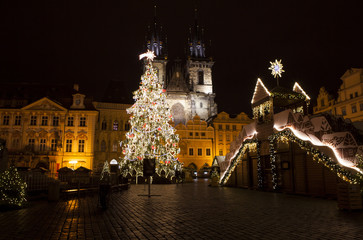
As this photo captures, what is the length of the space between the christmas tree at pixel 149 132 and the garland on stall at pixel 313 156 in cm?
991

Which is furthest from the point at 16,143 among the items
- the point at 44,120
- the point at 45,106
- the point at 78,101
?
the point at 78,101

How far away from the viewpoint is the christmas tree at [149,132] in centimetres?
2412

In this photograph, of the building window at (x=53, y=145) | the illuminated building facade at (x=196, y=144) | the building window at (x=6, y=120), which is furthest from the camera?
the illuminated building facade at (x=196, y=144)

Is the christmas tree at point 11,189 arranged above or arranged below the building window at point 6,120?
below

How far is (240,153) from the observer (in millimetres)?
20938

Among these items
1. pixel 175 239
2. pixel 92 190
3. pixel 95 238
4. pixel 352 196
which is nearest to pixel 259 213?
pixel 352 196

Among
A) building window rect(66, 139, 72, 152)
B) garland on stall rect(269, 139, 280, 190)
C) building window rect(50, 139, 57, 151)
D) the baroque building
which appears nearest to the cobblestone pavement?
garland on stall rect(269, 139, 280, 190)

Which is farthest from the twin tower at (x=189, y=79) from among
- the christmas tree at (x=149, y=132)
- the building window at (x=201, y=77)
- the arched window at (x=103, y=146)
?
the christmas tree at (x=149, y=132)

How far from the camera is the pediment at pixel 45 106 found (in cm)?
4094

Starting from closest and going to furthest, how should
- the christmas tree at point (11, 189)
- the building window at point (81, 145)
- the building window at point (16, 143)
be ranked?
the christmas tree at point (11, 189) < the building window at point (16, 143) < the building window at point (81, 145)

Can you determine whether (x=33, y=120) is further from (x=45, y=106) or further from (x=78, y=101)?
(x=78, y=101)

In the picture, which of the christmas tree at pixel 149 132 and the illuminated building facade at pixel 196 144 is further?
the illuminated building facade at pixel 196 144

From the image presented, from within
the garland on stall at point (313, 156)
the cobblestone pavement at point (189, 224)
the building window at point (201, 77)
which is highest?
the building window at point (201, 77)

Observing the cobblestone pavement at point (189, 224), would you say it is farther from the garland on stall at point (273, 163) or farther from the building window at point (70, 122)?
the building window at point (70, 122)
